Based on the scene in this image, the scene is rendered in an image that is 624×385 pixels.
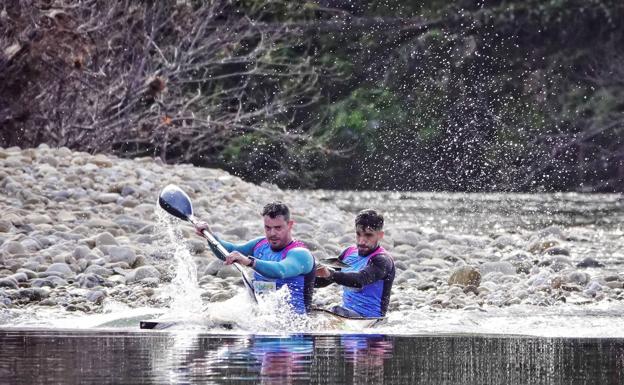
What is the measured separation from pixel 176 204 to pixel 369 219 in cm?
159

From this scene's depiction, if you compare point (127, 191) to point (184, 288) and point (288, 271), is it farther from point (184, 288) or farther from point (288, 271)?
point (288, 271)

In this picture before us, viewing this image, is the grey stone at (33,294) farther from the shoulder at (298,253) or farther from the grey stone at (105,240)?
the shoulder at (298,253)

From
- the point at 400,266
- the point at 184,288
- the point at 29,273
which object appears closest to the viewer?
the point at 184,288

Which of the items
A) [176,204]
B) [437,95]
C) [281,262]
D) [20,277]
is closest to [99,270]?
[20,277]

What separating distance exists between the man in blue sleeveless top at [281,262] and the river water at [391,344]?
23 centimetres

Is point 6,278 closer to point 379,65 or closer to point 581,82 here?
point 379,65

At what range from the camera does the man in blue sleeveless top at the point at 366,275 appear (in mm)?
10148

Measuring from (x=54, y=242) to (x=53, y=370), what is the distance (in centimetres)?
654

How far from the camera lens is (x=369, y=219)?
10.2 metres

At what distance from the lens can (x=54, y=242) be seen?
44.1 feet

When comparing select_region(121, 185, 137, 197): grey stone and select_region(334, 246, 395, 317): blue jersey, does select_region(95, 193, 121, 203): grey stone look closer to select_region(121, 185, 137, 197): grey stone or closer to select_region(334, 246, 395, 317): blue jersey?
select_region(121, 185, 137, 197): grey stone

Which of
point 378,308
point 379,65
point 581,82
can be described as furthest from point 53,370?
point 581,82

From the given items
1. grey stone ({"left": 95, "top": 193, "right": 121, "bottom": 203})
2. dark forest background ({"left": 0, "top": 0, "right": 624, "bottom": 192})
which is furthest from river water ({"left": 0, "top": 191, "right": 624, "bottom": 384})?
dark forest background ({"left": 0, "top": 0, "right": 624, "bottom": 192})

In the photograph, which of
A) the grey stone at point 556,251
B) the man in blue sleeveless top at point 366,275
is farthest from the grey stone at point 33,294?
the grey stone at point 556,251
